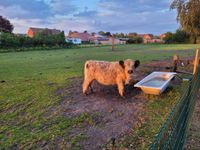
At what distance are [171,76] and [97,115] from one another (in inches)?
130

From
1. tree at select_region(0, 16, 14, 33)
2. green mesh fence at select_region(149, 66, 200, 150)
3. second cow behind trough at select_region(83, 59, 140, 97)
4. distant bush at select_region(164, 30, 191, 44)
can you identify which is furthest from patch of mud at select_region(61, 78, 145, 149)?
tree at select_region(0, 16, 14, 33)

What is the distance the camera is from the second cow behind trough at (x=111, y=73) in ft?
16.8

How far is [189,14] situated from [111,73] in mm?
6399

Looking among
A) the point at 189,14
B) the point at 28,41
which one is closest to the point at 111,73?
the point at 189,14

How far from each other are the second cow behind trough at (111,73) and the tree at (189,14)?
19.9ft

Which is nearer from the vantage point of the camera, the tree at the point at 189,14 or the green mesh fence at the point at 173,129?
the green mesh fence at the point at 173,129

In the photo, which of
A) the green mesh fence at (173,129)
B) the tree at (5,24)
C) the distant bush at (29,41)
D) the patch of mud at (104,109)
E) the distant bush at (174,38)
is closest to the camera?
the green mesh fence at (173,129)

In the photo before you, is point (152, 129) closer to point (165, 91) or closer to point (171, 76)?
point (165, 91)

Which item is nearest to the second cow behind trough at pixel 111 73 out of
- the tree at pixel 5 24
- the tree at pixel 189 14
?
the tree at pixel 189 14

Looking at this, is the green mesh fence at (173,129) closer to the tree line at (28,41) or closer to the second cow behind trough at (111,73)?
the second cow behind trough at (111,73)

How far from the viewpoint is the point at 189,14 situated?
31.4ft

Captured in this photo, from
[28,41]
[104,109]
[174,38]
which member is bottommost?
[104,109]

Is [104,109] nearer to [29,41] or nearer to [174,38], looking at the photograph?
[29,41]

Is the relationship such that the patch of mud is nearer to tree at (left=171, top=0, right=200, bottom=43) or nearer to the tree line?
tree at (left=171, top=0, right=200, bottom=43)
